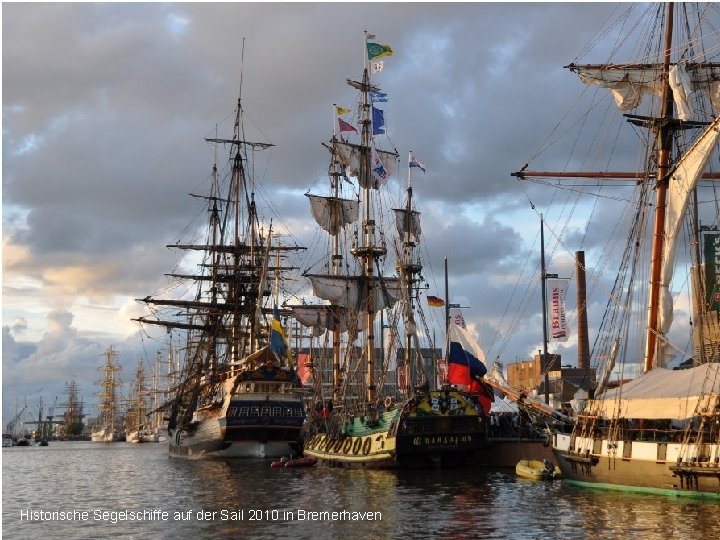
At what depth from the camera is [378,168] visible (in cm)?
6694

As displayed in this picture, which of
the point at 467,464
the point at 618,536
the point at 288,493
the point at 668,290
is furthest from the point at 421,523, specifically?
the point at 467,464

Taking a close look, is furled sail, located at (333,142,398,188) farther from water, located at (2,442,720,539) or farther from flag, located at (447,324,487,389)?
water, located at (2,442,720,539)

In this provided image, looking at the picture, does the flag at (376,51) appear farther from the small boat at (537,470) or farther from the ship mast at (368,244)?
the small boat at (537,470)

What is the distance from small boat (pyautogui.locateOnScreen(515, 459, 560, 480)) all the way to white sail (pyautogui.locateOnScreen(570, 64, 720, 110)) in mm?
19608

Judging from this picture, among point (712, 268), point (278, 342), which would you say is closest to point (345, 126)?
point (278, 342)

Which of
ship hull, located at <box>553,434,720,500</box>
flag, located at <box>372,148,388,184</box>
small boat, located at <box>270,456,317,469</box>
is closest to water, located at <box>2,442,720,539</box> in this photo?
ship hull, located at <box>553,434,720,500</box>

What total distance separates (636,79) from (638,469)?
22.0m

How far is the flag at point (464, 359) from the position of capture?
54.0 m

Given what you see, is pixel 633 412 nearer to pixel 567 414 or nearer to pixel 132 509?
pixel 567 414

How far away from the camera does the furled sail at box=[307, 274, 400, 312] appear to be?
68.1 meters

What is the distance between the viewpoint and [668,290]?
42.5 meters

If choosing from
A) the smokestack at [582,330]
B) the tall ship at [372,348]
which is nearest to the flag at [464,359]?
the tall ship at [372,348]

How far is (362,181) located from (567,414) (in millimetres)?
27062

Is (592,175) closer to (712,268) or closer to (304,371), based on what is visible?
(712,268)
